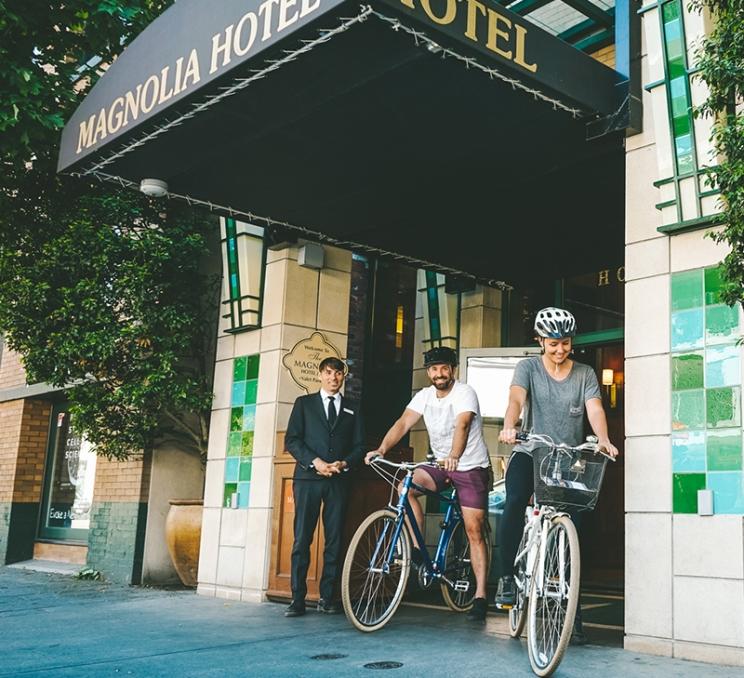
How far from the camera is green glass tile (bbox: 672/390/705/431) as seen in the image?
493 cm

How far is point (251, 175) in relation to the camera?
691cm

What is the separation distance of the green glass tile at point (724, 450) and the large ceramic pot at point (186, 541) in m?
5.78

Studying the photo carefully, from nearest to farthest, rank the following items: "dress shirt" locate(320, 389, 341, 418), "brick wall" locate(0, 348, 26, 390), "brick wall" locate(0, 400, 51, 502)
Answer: "dress shirt" locate(320, 389, 341, 418)
"brick wall" locate(0, 400, 51, 502)
"brick wall" locate(0, 348, 26, 390)

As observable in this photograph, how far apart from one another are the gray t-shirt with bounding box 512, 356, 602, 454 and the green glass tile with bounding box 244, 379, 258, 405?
3763 millimetres

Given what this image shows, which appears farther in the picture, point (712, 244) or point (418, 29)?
point (712, 244)

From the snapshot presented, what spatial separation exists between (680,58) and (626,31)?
58 centimetres

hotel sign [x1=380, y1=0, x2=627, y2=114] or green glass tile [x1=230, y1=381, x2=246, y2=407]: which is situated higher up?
hotel sign [x1=380, y1=0, x2=627, y2=114]

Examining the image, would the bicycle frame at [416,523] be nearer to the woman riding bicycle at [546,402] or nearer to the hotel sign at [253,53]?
the woman riding bicycle at [546,402]

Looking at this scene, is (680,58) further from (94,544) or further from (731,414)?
(94,544)

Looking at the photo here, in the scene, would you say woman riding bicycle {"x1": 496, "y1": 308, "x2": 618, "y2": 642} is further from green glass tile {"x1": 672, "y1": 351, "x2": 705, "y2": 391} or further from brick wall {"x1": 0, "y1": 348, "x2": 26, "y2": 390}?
brick wall {"x1": 0, "y1": 348, "x2": 26, "y2": 390}

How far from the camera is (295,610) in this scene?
669 cm

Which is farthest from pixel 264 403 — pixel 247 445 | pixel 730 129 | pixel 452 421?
pixel 730 129

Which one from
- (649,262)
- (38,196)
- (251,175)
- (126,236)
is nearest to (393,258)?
(251,175)

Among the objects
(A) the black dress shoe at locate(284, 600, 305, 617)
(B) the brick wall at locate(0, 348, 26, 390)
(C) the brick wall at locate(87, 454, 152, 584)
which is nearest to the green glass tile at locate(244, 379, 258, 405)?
(C) the brick wall at locate(87, 454, 152, 584)
